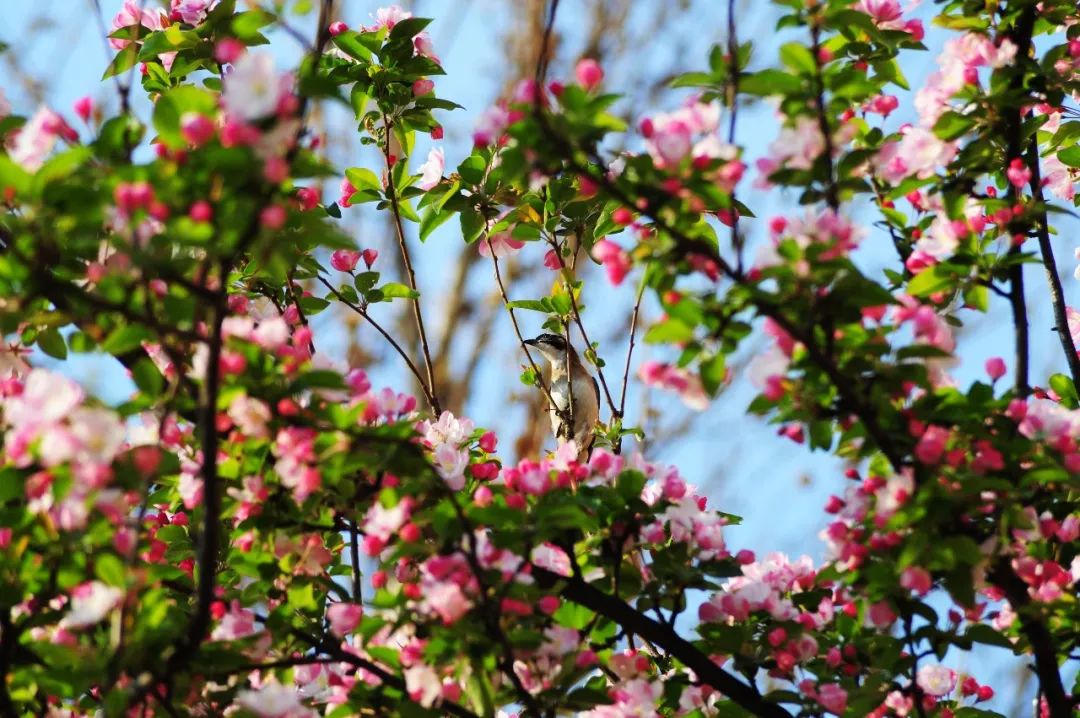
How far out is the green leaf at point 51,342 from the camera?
2.17 metres

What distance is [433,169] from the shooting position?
298cm

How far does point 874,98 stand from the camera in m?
2.44

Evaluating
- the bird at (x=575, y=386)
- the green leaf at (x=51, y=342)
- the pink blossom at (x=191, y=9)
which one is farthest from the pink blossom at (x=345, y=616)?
the bird at (x=575, y=386)

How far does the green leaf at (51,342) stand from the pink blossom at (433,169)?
102 centimetres

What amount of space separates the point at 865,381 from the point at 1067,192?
1.55 meters

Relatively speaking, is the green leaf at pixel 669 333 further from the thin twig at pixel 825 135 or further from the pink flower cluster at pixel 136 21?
the pink flower cluster at pixel 136 21

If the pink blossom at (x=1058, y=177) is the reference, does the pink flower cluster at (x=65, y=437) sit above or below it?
below

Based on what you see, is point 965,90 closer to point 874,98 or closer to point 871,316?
point 874,98

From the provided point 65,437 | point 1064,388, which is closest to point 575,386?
point 1064,388

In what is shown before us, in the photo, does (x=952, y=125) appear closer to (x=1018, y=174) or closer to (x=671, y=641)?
(x=1018, y=174)

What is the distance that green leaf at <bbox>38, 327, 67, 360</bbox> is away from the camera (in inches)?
85.4

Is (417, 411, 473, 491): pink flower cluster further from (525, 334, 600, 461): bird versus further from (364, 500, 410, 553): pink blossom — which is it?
(525, 334, 600, 461): bird

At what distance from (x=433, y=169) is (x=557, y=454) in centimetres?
82

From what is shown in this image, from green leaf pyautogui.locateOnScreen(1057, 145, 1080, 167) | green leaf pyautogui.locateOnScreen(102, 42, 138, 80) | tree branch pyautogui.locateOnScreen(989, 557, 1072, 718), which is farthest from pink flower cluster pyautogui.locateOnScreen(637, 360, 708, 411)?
green leaf pyautogui.locateOnScreen(1057, 145, 1080, 167)
